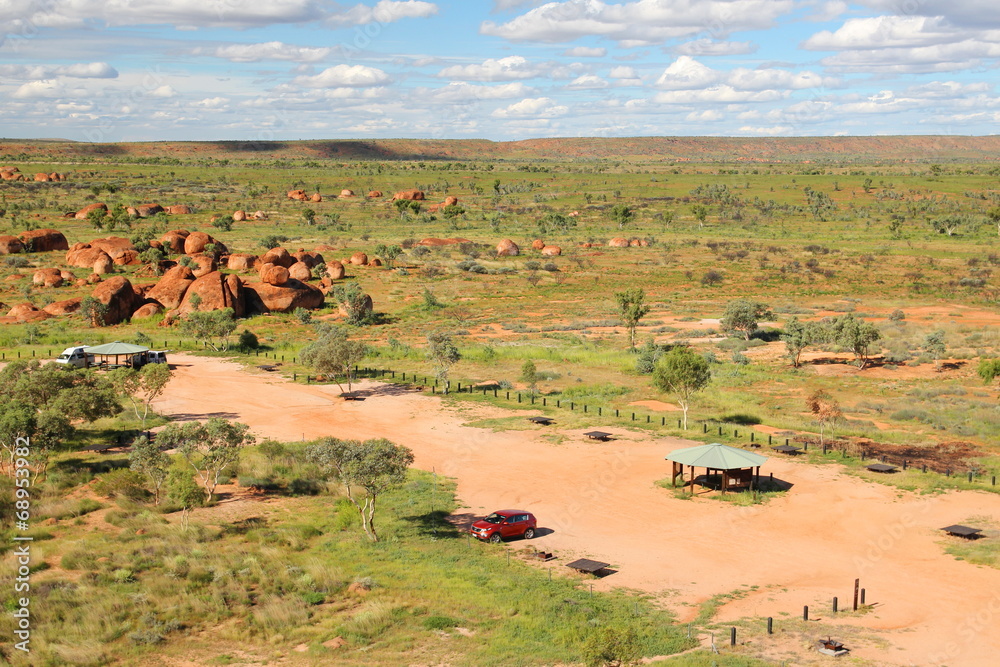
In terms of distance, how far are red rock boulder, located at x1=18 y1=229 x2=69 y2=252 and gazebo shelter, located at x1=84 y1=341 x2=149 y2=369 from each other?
129 feet

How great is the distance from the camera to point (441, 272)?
80250 millimetres

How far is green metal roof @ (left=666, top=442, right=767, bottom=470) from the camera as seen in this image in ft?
94.4

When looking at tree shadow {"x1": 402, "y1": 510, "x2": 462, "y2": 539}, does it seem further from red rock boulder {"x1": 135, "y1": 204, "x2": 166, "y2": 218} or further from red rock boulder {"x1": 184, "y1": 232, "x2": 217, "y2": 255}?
red rock boulder {"x1": 135, "y1": 204, "x2": 166, "y2": 218}

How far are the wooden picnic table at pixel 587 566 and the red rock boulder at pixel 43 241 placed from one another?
74.1 meters

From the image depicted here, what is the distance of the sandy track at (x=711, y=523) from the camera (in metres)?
20.8

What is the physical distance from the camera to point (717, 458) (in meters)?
29.1

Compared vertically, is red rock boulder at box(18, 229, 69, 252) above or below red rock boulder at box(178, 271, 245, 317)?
above

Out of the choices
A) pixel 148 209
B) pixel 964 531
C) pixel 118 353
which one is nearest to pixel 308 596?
pixel 964 531

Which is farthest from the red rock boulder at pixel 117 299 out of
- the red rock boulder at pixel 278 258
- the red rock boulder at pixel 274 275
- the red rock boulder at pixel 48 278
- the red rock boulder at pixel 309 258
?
the red rock boulder at pixel 309 258

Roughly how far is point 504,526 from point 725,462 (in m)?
8.46

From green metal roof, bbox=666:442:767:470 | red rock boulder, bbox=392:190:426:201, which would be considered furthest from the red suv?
red rock boulder, bbox=392:190:426:201

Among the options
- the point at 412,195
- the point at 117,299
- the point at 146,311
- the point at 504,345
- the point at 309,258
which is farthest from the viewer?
the point at 412,195

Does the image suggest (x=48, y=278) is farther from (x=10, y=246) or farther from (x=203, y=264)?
(x=10, y=246)

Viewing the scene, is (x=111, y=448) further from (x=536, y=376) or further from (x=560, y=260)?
(x=560, y=260)
